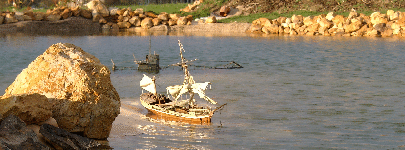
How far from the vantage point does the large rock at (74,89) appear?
63.0 ft

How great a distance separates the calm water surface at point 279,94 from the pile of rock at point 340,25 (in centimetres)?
1208

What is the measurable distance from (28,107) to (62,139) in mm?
1551

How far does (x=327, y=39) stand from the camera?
3305 inches

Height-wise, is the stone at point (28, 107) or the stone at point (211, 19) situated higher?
the stone at point (28, 107)

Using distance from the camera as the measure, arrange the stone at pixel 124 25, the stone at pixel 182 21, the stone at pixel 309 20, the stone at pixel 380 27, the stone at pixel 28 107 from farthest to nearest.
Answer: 1. the stone at pixel 124 25
2. the stone at pixel 182 21
3. the stone at pixel 309 20
4. the stone at pixel 380 27
5. the stone at pixel 28 107

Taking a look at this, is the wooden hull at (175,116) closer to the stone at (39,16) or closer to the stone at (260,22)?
the stone at (260,22)

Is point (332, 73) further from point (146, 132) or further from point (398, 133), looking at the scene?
point (146, 132)

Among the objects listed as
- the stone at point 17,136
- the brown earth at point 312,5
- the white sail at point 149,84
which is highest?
the brown earth at point 312,5

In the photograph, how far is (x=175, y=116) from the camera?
87.7 ft

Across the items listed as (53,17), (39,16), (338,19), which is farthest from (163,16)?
(338,19)

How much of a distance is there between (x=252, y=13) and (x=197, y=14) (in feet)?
37.8

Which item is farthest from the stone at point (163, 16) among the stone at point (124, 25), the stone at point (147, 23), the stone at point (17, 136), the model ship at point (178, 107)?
the stone at point (17, 136)

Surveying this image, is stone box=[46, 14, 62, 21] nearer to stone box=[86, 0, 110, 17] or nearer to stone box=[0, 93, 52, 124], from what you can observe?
stone box=[86, 0, 110, 17]

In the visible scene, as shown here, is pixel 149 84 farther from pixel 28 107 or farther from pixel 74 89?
pixel 28 107
